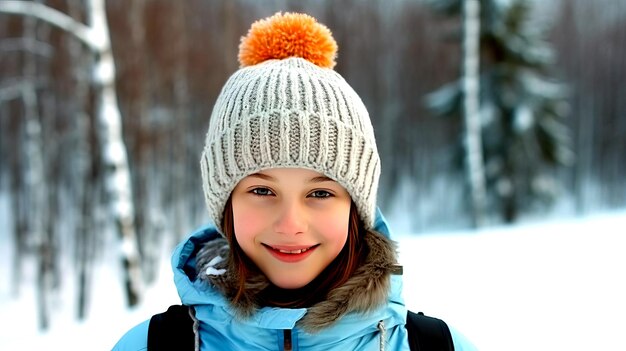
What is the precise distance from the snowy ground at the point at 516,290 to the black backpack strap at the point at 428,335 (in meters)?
1.90

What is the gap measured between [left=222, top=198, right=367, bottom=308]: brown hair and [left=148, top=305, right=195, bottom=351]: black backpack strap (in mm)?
177

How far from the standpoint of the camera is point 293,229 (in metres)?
1.13

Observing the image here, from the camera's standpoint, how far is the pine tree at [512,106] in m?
12.8

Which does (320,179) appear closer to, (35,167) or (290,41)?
(290,41)

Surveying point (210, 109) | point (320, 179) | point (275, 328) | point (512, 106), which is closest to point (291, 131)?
point (320, 179)

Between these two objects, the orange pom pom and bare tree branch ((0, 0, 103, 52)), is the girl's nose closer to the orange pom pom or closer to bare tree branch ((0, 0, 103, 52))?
the orange pom pom

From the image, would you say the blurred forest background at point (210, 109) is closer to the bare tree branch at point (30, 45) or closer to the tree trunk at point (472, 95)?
the bare tree branch at point (30, 45)

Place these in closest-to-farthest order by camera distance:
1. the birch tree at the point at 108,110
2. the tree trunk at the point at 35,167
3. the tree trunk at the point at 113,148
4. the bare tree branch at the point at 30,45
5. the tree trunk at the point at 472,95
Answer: the birch tree at the point at 108,110
the tree trunk at the point at 113,148
the bare tree branch at the point at 30,45
the tree trunk at the point at 35,167
the tree trunk at the point at 472,95

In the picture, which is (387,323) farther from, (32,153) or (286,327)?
(32,153)

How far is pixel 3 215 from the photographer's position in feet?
55.7

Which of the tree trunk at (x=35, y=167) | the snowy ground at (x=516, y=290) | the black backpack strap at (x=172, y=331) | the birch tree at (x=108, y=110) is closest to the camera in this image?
the black backpack strap at (x=172, y=331)

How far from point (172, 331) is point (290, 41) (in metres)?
0.82

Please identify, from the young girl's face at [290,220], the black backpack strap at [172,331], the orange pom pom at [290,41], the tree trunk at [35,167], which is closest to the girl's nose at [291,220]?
the young girl's face at [290,220]

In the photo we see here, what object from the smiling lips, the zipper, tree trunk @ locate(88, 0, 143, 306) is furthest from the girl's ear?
tree trunk @ locate(88, 0, 143, 306)
